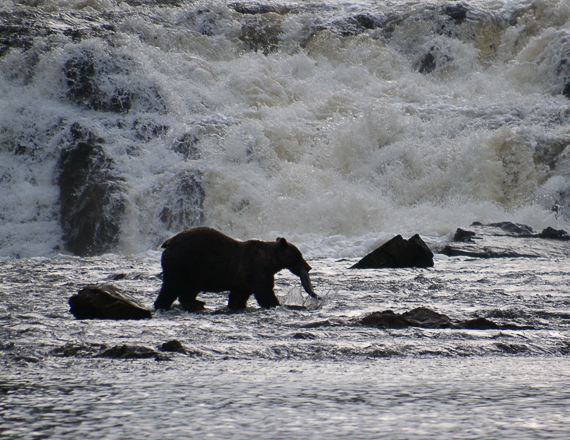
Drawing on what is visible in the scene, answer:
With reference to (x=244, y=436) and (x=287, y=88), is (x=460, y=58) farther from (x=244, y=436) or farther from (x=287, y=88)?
(x=244, y=436)

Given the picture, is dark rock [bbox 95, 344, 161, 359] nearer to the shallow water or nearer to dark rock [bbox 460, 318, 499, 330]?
the shallow water

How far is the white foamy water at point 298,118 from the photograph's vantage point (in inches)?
540

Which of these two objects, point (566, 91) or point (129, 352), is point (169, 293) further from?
point (566, 91)

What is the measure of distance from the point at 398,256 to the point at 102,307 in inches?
177

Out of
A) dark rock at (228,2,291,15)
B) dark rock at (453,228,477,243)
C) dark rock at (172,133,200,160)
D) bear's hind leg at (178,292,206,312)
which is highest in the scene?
dark rock at (228,2,291,15)

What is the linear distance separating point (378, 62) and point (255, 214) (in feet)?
37.5

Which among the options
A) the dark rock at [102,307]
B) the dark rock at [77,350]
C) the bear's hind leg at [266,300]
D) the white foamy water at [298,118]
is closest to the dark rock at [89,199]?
the white foamy water at [298,118]

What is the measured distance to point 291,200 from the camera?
1369 centimetres

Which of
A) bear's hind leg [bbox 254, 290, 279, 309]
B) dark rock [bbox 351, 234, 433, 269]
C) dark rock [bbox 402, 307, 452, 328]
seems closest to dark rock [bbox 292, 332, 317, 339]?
dark rock [bbox 402, 307, 452, 328]

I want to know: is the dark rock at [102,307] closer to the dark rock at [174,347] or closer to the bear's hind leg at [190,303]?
the bear's hind leg at [190,303]

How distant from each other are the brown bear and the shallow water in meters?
0.15

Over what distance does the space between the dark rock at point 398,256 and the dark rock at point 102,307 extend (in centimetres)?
411

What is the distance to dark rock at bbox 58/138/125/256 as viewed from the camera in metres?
13.3

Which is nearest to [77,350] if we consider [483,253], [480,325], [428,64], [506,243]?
[480,325]
